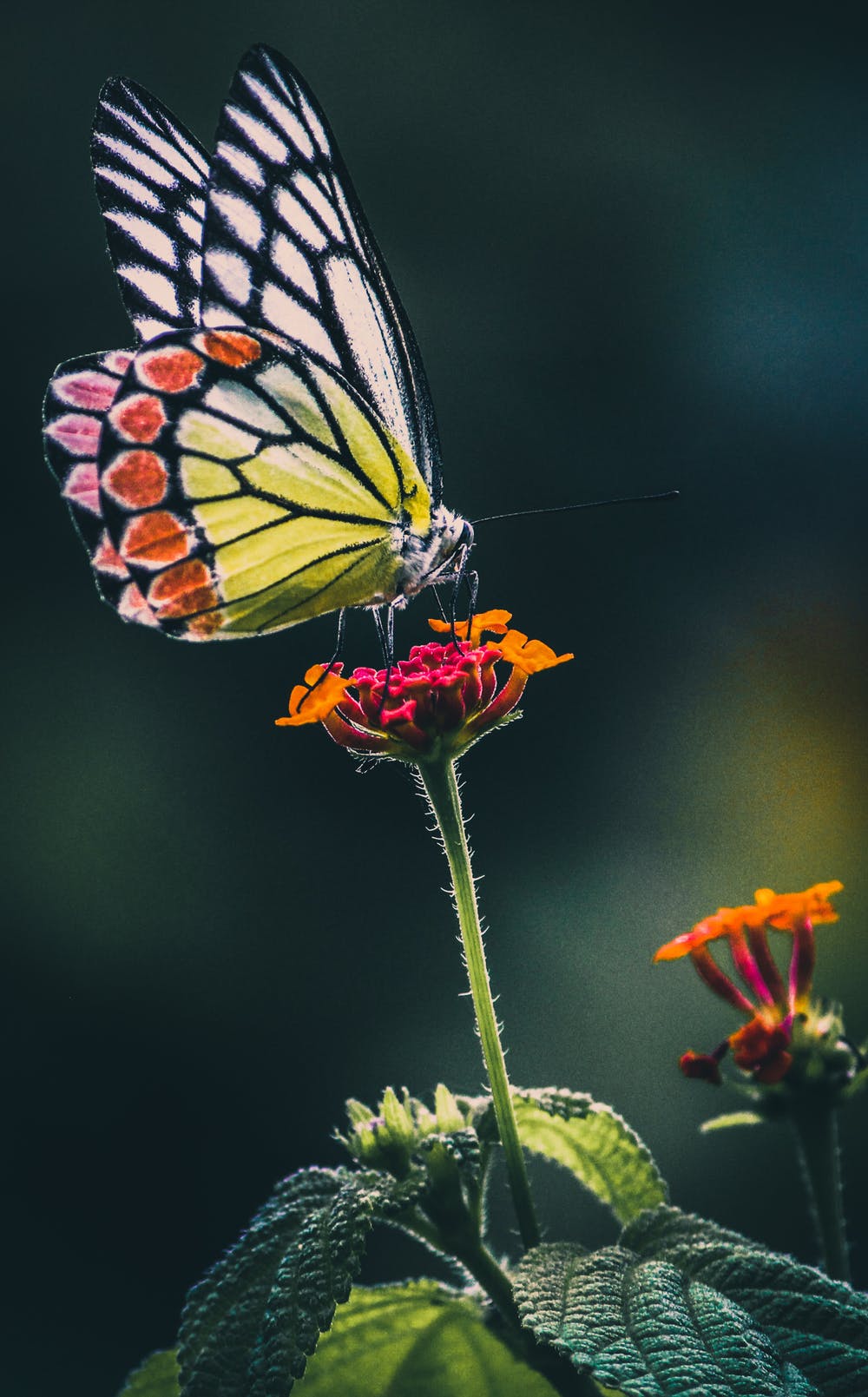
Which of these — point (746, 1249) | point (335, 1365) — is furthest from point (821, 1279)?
point (335, 1365)

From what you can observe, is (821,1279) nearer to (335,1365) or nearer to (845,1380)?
(845,1380)

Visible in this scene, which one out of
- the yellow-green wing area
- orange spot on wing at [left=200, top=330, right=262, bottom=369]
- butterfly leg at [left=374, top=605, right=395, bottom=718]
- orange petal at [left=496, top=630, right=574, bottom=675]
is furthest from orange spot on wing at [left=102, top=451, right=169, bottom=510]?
orange petal at [left=496, top=630, right=574, bottom=675]

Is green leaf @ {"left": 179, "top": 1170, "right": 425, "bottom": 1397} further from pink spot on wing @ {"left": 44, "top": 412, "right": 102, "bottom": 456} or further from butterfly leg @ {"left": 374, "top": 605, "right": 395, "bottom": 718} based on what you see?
pink spot on wing @ {"left": 44, "top": 412, "right": 102, "bottom": 456}

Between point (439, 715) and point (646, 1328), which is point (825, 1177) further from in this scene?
Answer: point (439, 715)

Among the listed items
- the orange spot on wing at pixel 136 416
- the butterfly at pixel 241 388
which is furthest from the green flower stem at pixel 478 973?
the orange spot on wing at pixel 136 416

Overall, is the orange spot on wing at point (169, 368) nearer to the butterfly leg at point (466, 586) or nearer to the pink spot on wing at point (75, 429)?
the pink spot on wing at point (75, 429)

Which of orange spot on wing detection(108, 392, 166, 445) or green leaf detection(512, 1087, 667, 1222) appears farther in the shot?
orange spot on wing detection(108, 392, 166, 445)

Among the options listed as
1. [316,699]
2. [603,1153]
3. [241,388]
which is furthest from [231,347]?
[603,1153]
